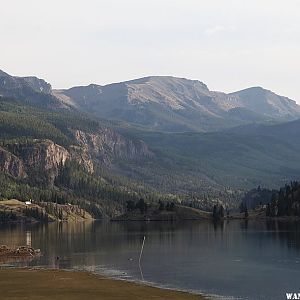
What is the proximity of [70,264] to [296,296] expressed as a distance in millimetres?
79382

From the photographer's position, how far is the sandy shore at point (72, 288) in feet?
379

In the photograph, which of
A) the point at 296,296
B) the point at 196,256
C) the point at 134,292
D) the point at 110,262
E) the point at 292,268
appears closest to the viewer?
the point at 296,296

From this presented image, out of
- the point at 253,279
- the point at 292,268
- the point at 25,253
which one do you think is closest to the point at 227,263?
the point at 292,268

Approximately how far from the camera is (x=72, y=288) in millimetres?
126312

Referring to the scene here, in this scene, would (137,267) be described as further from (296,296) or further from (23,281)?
(296,296)

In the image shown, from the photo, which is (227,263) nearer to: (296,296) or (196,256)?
(196,256)

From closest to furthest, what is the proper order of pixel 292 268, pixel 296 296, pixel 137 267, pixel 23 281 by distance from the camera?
1. pixel 296 296
2. pixel 23 281
3. pixel 292 268
4. pixel 137 267

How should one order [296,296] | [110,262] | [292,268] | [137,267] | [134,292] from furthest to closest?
[110,262]
[137,267]
[292,268]
[134,292]
[296,296]

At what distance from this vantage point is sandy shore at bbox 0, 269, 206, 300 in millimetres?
115625

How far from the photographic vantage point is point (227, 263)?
169625 mm

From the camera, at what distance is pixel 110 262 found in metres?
179

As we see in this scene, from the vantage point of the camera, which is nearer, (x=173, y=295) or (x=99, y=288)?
(x=173, y=295)

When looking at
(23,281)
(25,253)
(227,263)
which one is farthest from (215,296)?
(25,253)

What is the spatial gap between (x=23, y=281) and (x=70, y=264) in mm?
38855
